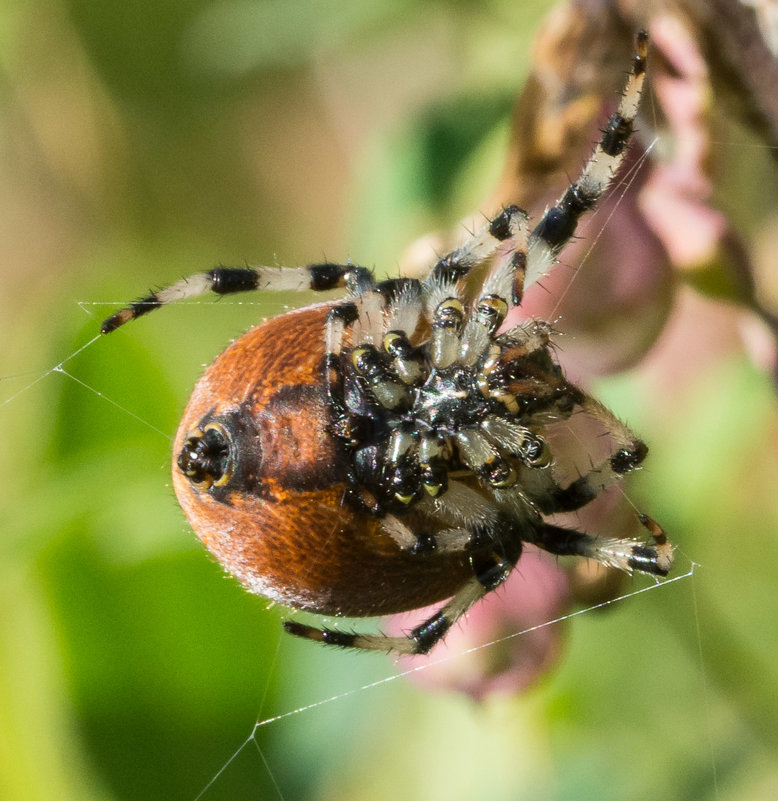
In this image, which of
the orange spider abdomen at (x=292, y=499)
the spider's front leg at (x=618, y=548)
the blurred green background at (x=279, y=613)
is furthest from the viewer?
the blurred green background at (x=279, y=613)

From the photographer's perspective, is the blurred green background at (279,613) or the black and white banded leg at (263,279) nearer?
the black and white banded leg at (263,279)

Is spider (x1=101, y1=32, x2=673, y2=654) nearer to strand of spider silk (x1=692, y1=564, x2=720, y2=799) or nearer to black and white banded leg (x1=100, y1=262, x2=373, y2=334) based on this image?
black and white banded leg (x1=100, y1=262, x2=373, y2=334)

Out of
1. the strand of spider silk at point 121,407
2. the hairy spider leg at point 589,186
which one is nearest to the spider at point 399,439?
the hairy spider leg at point 589,186

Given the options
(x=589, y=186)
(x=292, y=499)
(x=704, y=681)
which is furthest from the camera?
(x=704, y=681)

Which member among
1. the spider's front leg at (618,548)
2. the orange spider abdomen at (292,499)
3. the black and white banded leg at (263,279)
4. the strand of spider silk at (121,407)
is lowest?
the spider's front leg at (618,548)

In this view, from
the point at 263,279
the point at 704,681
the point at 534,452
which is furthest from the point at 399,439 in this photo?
the point at 704,681

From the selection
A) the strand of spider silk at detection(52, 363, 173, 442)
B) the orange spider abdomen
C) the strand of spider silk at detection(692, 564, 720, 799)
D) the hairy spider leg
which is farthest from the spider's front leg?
the strand of spider silk at detection(52, 363, 173, 442)

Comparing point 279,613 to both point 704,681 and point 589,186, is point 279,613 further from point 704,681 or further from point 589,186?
point 589,186

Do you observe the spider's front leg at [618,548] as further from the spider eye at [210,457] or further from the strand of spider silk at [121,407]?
the strand of spider silk at [121,407]
